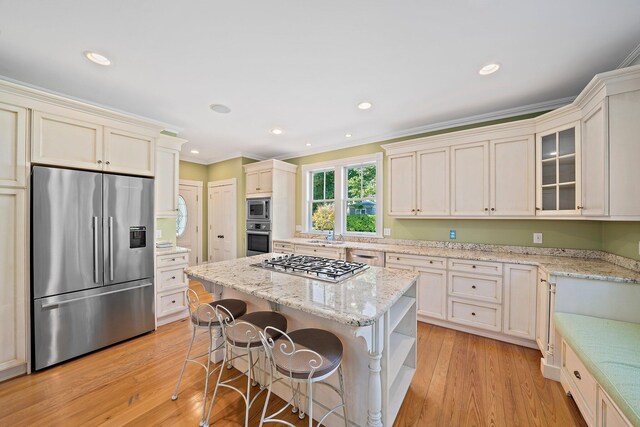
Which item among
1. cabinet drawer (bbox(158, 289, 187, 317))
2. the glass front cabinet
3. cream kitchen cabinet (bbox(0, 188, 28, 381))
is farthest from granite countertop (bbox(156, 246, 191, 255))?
the glass front cabinet

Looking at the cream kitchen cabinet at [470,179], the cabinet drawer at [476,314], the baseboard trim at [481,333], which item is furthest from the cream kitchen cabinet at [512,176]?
the baseboard trim at [481,333]

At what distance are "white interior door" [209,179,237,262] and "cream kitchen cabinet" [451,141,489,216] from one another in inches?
157

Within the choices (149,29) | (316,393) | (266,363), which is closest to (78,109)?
(149,29)

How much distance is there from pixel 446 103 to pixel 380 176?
55.1 inches

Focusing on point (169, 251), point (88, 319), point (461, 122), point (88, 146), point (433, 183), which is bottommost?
point (88, 319)

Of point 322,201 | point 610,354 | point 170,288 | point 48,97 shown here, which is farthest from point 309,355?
point 322,201

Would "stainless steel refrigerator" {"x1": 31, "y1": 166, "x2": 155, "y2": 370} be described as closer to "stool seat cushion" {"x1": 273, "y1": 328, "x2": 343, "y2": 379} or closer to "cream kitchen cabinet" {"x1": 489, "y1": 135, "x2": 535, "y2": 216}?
"stool seat cushion" {"x1": 273, "y1": 328, "x2": 343, "y2": 379}

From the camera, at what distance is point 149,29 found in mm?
1704

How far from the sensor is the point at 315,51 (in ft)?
6.38

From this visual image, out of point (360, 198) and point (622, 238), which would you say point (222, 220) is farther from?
point (622, 238)

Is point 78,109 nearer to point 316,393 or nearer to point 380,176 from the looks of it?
point 316,393

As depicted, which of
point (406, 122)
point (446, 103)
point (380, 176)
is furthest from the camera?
point (380, 176)

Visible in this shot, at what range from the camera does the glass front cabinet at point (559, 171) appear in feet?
7.50

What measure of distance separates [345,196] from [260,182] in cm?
167
